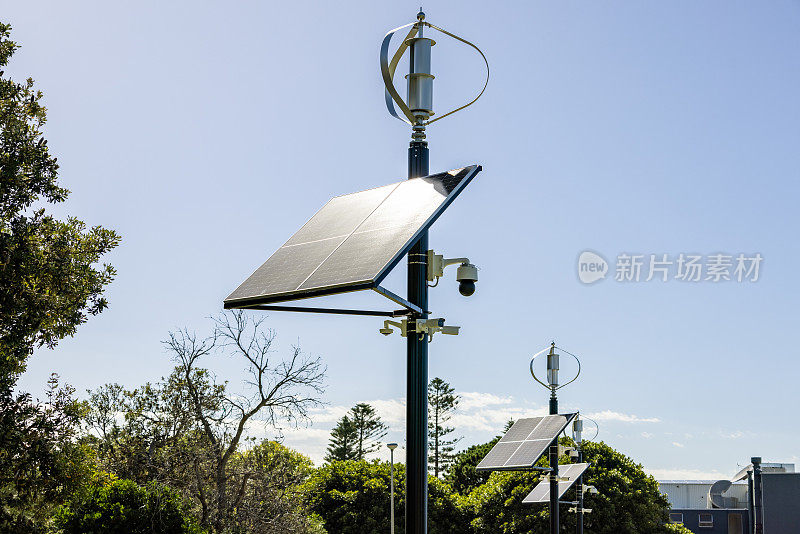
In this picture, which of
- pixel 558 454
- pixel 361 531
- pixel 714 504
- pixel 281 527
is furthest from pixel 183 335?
pixel 714 504

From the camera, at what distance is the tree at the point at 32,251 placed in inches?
438

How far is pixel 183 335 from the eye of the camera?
17.9 meters

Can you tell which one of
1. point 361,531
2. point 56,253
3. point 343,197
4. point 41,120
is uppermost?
point 41,120

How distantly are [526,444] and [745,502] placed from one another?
37287 millimetres

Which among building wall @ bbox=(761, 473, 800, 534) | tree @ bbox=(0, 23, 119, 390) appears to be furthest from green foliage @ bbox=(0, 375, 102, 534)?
building wall @ bbox=(761, 473, 800, 534)

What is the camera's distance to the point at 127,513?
15.0m

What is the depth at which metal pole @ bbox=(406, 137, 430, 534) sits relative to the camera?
4352mm

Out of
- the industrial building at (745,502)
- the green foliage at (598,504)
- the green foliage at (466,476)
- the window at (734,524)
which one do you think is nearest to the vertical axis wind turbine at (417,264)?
the green foliage at (598,504)

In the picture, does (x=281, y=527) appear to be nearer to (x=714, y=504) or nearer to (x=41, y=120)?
(x=41, y=120)

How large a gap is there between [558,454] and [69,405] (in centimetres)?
701

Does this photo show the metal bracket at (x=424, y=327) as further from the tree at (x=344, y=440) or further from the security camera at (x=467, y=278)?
the tree at (x=344, y=440)

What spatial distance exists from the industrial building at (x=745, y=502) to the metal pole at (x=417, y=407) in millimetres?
26490

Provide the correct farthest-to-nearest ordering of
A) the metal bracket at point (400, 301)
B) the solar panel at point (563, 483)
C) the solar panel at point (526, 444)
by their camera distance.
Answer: the solar panel at point (563, 483) → the solar panel at point (526, 444) → the metal bracket at point (400, 301)

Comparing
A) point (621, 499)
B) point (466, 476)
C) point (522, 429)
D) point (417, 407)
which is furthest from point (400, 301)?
point (466, 476)
